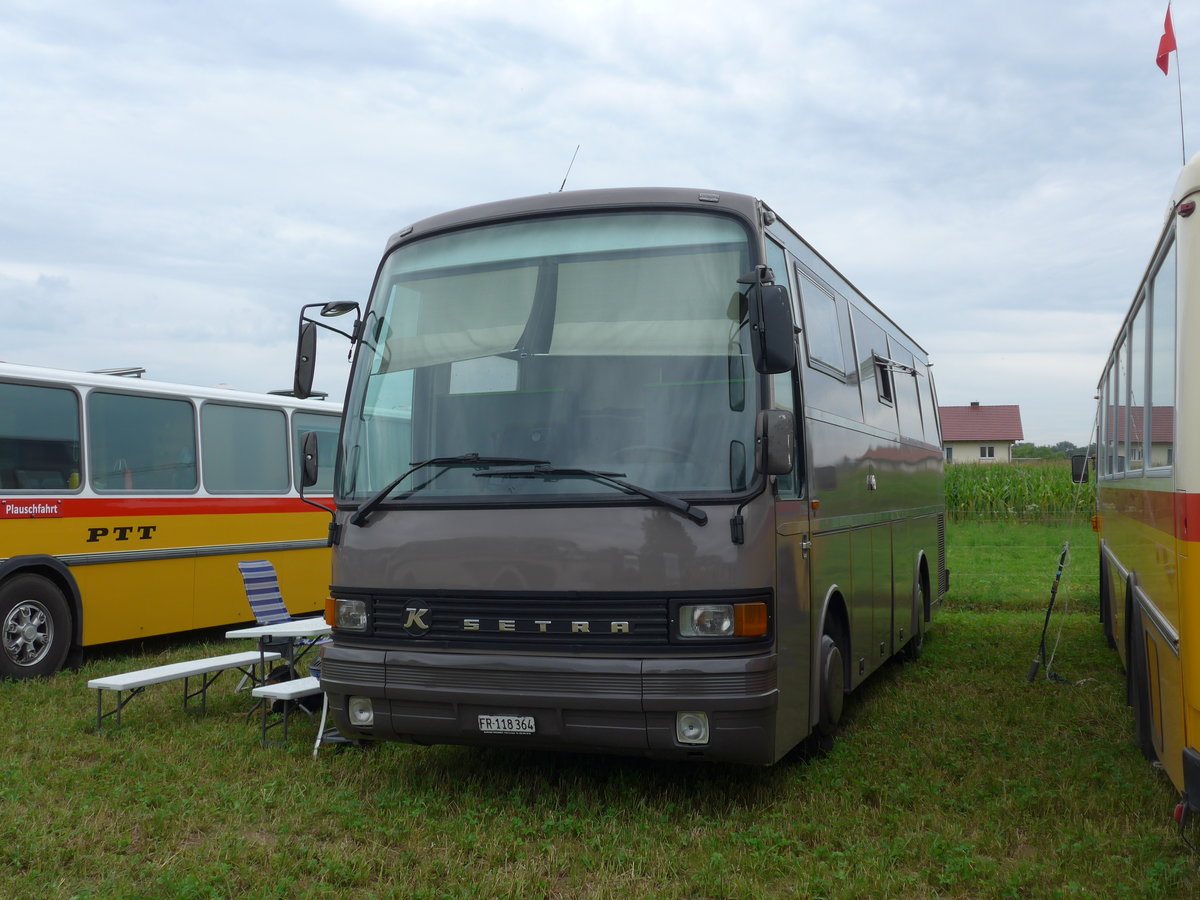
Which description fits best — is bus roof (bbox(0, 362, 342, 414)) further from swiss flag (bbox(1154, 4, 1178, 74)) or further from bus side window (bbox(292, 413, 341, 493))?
swiss flag (bbox(1154, 4, 1178, 74))

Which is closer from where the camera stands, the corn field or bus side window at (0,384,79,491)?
bus side window at (0,384,79,491)

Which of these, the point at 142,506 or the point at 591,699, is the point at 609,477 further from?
the point at 142,506

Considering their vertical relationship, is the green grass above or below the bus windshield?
below

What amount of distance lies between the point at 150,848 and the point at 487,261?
3.33 meters

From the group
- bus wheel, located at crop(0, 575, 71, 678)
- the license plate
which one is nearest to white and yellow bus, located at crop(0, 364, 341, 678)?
bus wheel, located at crop(0, 575, 71, 678)

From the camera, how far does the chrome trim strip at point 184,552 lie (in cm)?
1064

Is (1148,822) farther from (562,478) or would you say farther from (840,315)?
(840,315)

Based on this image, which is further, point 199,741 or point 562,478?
point 199,741

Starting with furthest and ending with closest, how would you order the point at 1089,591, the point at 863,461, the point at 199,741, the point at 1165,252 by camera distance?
1. the point at 1089,591
2. the point at 863,461
3. the point at 199,741
4. the point at 1165,252

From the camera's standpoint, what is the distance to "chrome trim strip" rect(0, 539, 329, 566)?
10641 mm

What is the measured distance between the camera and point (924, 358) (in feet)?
43.5

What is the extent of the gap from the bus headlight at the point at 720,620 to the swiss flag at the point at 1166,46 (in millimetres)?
5708

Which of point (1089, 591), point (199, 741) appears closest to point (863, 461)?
point (199, 741)

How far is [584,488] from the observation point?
5.57 metres
